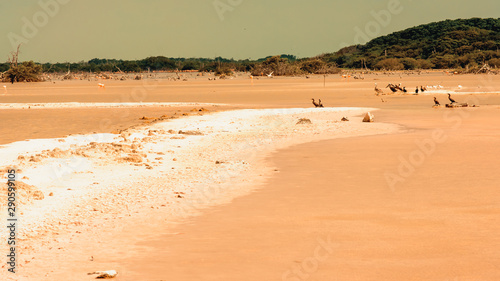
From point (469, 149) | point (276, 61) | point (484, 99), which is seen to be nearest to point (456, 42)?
point (276, 61)

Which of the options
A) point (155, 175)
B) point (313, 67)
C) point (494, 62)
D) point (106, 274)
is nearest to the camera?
point (106, 274)

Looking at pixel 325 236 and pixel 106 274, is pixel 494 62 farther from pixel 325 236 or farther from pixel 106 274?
pixel 106 274

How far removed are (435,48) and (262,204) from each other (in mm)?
138450

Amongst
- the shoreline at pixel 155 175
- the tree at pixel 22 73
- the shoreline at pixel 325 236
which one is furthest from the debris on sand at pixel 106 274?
the tree at pixel 22 73

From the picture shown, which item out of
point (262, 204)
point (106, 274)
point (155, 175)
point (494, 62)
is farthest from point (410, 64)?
point (106, 274)

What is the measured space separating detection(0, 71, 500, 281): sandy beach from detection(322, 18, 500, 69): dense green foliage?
89.8 meters

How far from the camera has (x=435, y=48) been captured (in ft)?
468

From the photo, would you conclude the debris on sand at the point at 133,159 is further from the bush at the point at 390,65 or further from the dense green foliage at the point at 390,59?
the bush at the point at 390,65

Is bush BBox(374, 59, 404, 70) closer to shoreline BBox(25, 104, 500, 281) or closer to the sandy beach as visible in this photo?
the sandy beach

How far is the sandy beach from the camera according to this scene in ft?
24.0

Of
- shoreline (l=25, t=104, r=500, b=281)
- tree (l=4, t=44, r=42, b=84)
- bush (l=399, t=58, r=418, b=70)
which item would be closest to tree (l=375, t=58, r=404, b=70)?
bush (l=399, t=58, r=418, b=70)

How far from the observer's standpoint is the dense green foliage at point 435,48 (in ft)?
380

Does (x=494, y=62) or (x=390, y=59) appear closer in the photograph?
(x=494, y=62)

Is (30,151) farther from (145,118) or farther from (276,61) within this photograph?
(276,61)
